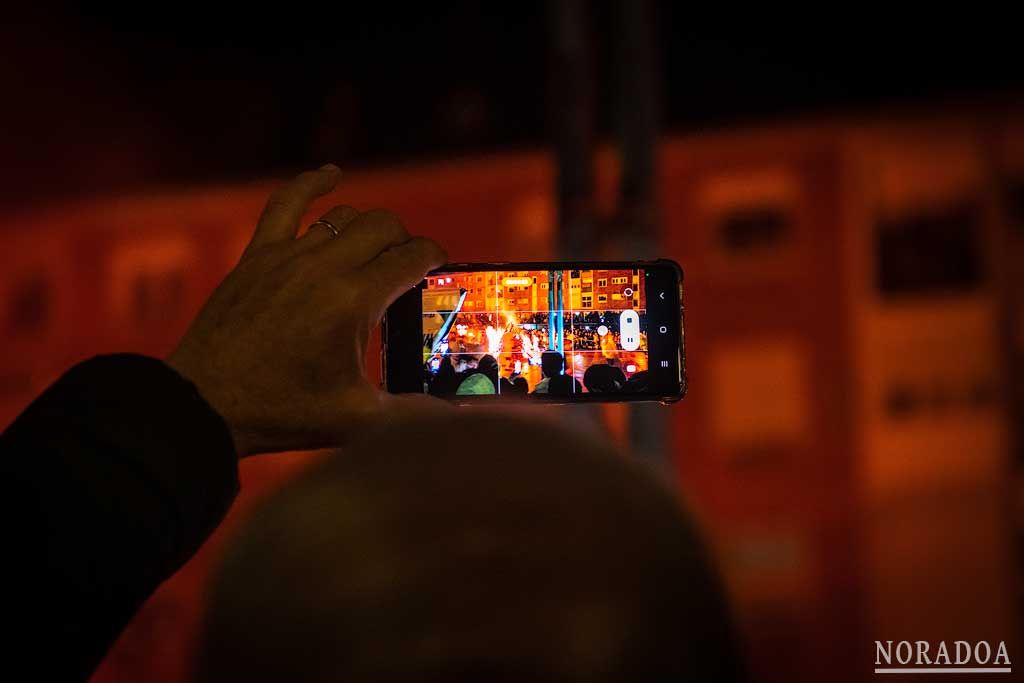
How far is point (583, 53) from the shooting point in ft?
3.55

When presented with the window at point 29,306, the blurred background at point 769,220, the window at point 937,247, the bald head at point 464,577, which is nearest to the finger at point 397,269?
the bald head at point 464,577

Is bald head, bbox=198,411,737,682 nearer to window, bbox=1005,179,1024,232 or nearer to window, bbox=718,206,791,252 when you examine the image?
window, bbox=718,206,791,252

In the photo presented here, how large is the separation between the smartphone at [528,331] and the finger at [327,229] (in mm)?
140

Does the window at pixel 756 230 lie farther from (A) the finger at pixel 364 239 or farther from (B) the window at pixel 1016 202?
(A) the finger at pixel 364 239

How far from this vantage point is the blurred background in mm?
2600

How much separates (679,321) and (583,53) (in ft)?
1.65

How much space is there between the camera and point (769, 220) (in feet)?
9.00

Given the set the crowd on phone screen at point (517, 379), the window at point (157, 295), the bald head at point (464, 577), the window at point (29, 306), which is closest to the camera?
the bald head at point (464, 577)

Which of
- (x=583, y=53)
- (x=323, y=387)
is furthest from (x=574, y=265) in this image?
(x=583, y=53)

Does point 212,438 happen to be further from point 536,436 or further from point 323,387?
point 536,436

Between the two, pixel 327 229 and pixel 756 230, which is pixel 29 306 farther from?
pixel 327 229

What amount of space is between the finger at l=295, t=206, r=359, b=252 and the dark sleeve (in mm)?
148

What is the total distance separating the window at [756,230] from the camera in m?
2.70

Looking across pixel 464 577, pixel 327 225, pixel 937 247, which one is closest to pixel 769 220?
pixel 937 247
